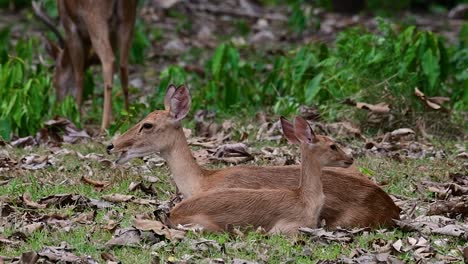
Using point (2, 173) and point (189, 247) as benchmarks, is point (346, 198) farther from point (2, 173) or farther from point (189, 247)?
point (2, 173)

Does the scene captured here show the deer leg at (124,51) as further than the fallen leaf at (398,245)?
Yes

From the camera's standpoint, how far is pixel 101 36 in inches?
453

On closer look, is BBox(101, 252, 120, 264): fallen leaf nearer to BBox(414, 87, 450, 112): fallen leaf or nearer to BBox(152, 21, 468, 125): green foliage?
BBox(152, 21, 468, 125): green foliage

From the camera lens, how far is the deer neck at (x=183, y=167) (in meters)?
7.33

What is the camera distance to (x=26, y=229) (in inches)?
268

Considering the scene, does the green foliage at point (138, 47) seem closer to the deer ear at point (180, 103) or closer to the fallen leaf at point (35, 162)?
the fallen leaf at point (35, 162)

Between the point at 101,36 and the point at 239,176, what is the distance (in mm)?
4609

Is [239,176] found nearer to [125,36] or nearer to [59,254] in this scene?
[59,254]

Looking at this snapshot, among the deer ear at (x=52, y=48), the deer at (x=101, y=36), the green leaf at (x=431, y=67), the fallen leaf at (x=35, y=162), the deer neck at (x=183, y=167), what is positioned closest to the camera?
the deer neck at (x=183, y=167)

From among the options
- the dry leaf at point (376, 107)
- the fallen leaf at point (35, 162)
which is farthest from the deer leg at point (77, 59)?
the dry leaf at point (376, 107)

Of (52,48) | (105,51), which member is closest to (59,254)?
(105,51)

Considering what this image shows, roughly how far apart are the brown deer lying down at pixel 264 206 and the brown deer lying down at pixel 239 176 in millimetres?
216

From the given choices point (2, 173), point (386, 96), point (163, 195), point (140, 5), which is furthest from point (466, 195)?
Result: point (140, 5)

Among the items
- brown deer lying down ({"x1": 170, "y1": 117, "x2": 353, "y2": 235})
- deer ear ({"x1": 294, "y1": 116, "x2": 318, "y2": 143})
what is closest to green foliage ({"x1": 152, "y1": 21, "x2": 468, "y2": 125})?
deer ear ({"x1": 294, "y1": 116, "x2": 318, "y2": 143})
